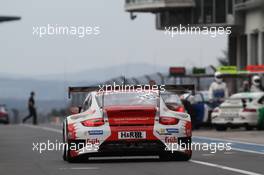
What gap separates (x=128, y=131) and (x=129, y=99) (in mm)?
819

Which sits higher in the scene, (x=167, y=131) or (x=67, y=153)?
(x=167, y=131)

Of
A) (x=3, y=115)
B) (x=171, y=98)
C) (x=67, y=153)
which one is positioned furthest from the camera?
(x=3, y=115)

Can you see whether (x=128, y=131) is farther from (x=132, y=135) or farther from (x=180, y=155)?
(x=180, y=155)

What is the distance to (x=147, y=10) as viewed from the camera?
80938 millimetres

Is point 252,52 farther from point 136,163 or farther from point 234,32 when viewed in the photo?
point 136,163

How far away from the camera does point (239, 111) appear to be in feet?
121

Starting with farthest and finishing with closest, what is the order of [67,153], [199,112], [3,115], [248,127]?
[3,115], [199,112], [248,127], [67,153]

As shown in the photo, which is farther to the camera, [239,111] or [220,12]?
[220,12]

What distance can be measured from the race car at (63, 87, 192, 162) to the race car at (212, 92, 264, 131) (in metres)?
17.3

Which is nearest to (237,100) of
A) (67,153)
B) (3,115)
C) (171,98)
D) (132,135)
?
(171,98)

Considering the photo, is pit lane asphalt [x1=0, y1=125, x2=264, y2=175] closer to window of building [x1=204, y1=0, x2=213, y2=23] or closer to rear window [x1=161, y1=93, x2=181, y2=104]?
rear window [x1=161, y1=93, x2=181, y2=104]

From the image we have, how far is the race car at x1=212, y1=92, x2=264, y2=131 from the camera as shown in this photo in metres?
36.7

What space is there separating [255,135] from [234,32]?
45.6 m

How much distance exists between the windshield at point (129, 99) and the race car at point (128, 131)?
0.34 ft
